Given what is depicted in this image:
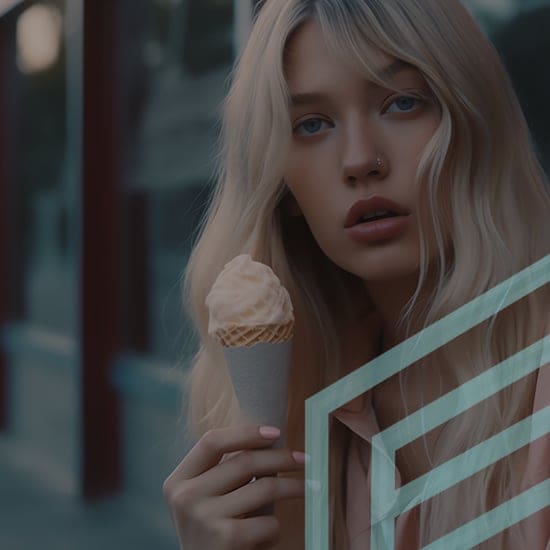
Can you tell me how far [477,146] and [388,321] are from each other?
9.0 inches

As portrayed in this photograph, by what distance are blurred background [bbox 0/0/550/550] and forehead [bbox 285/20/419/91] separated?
3.02 ft

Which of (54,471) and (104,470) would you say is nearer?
(104,470)

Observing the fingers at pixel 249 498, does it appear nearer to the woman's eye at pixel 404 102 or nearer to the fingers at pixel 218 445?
the fingers at pixel 218 445

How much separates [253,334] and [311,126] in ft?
0.80

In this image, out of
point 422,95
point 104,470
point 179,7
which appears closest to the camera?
point 422,95

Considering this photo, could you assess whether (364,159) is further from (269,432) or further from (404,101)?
(269,432)

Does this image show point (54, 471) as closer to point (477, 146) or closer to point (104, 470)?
point (104, 470)

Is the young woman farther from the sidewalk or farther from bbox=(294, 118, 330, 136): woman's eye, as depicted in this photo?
the sidewalk

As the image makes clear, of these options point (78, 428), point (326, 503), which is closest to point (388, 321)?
point (326, 503)

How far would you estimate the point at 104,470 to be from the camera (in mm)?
2492

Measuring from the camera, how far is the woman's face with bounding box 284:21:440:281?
776mm

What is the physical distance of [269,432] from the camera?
71 centimetres

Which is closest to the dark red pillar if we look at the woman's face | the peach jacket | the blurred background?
the blurred background
